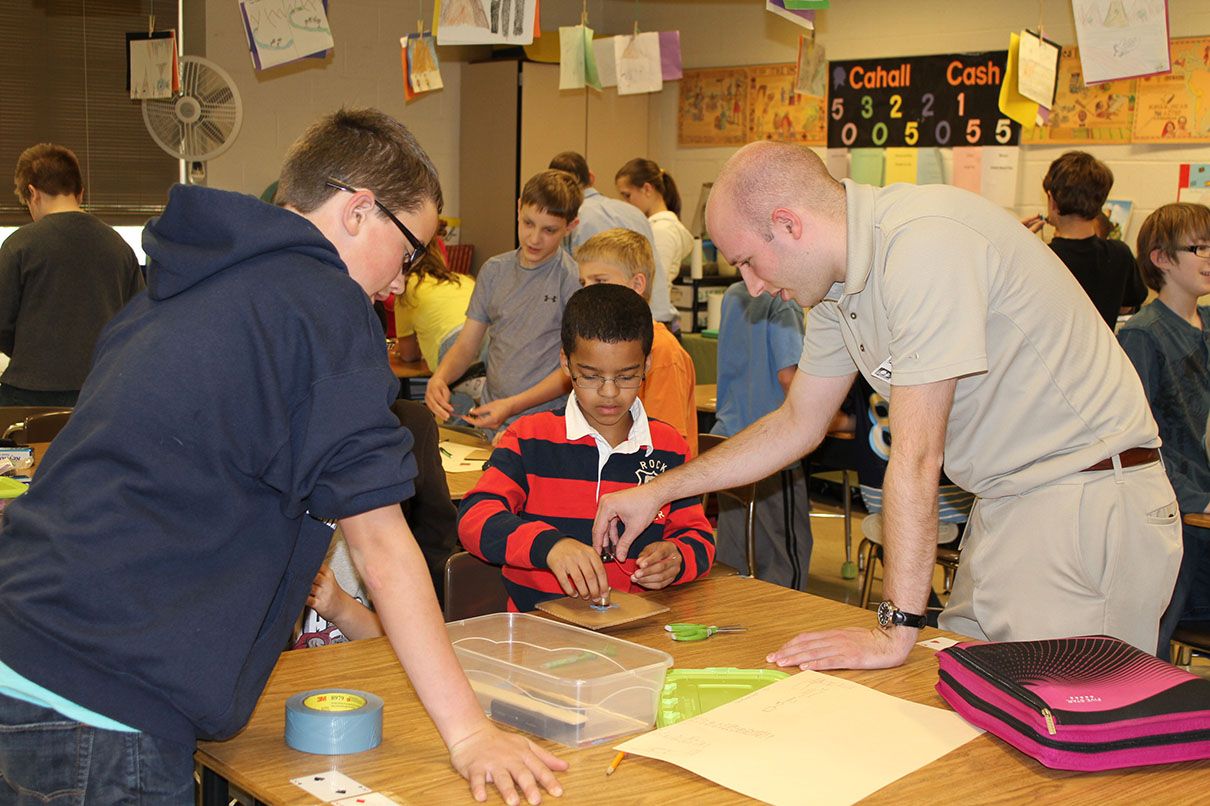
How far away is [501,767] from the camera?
1355mm

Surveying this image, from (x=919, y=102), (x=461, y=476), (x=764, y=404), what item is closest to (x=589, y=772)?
(x=461, y=476)

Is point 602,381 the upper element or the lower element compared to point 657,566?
upper

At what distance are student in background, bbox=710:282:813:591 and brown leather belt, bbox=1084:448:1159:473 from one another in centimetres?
192

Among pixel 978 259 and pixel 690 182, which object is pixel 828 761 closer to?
pixel 978 259

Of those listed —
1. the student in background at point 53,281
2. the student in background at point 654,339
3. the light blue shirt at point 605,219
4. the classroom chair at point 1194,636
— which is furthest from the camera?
the light blue shirt at point 605,219

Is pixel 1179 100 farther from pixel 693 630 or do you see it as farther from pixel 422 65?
pixel 693 630

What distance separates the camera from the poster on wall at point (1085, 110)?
20.6 ft

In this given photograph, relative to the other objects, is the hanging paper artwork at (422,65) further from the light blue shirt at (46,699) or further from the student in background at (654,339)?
the light blue shirt at (46,699)

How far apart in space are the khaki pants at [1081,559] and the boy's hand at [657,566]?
1.69 ft

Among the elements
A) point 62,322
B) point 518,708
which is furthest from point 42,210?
point 518,708

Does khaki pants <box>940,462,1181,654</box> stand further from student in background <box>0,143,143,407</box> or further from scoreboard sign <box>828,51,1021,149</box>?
scoreboard sign <box>828,51,1021,149</box>

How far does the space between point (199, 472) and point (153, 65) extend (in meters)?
5.74

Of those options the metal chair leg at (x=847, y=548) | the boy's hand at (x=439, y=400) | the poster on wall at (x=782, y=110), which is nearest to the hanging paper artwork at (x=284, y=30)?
the boy's hand at (x=439, y=400)

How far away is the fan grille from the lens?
639 cm
